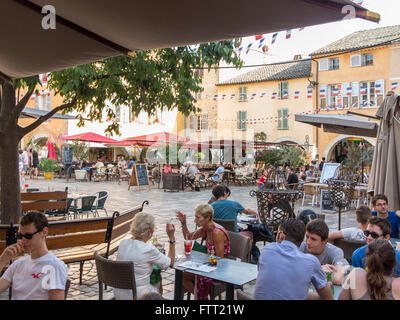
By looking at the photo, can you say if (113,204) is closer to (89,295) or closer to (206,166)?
(89,295)

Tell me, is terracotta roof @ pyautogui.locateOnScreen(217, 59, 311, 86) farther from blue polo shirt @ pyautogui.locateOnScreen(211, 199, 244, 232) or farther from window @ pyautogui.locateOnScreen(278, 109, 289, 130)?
blue polo shirt @ pyautogui.locateOnScreen(211, 199, 244, 232)

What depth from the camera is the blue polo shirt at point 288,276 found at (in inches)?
103

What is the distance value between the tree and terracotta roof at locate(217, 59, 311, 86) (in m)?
24.2

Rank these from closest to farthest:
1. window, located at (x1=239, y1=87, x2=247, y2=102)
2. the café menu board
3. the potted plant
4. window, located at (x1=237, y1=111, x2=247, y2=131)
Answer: the café menu board → the potted plant → window, located at (x1=237, y1=111, x2=247, y2=131) → window, located at (x1=239, y1=87, x2=247, y2=102)

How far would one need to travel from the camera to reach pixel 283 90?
30125 mm

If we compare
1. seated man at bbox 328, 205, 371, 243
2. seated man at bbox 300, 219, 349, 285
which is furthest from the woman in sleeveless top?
seated man at bbox 328, 205, 371, 243

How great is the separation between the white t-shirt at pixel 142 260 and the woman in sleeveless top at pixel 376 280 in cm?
148

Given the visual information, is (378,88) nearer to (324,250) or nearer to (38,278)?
(324,250)

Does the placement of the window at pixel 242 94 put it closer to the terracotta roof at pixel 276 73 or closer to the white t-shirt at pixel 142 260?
the terracotta roof at pixel 276 73

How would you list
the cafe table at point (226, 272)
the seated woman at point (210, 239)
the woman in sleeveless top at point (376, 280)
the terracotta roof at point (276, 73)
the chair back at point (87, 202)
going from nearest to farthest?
1. the woman in sleeveless top at point (376, 280)
2. the cafe table at point (226, 272)
3. the seated woman at point (210, 239)
4. the chair back at point (87, 202)
5. the terracotta roof at point (276, 73)

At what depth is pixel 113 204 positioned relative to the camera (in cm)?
1184

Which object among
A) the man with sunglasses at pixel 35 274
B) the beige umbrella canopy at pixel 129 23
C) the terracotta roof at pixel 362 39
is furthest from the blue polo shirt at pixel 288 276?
the terracotta roof at pixel 362 39

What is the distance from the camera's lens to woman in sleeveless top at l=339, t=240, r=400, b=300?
2463 mm
